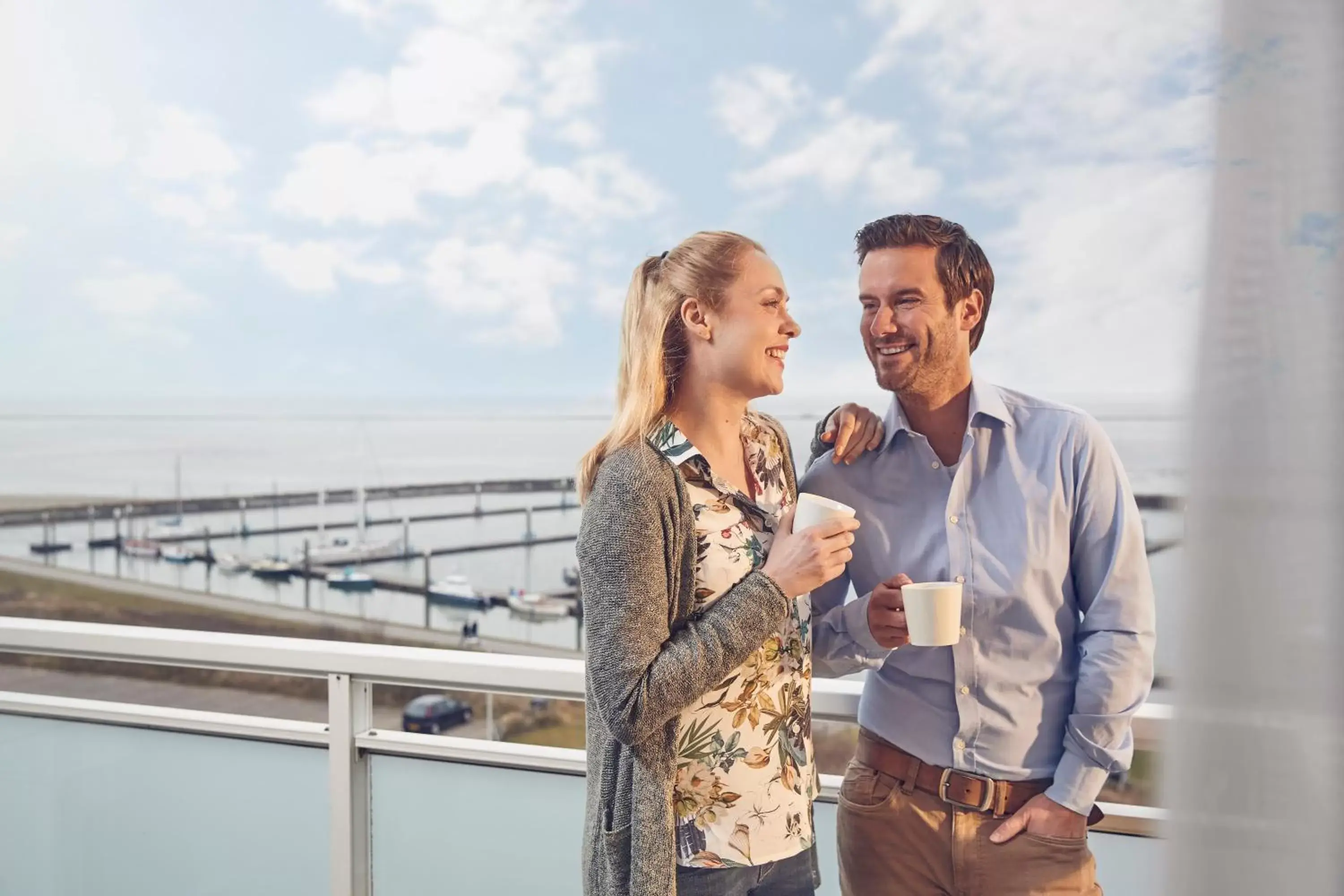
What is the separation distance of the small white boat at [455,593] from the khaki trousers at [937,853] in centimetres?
2671

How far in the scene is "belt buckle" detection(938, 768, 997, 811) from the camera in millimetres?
1114

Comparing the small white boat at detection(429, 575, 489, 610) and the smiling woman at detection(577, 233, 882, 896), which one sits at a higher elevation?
the smiling woman at detection(577, 233, 882, 896)

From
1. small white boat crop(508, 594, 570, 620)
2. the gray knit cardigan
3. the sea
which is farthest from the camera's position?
small white boat crop(508, 594, 570, 620)

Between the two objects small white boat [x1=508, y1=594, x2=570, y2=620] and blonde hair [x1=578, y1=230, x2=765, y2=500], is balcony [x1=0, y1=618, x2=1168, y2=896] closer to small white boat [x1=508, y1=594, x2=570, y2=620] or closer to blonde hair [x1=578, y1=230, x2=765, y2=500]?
blonde hair [x1=578, y1=230, x2=765, y2=500]

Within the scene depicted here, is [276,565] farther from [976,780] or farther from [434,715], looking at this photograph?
[976,780]

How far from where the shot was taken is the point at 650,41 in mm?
24000

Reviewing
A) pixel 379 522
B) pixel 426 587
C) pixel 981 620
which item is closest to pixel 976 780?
pixel 981 620

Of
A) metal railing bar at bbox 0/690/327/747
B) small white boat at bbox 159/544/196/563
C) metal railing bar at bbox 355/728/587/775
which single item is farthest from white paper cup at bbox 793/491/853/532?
small white boat at bbox 159/544/196/563

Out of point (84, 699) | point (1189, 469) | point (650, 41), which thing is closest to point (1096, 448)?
point (1189, 469)

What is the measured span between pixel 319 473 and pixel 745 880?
29389mm

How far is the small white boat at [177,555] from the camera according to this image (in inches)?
1036

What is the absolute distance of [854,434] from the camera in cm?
124

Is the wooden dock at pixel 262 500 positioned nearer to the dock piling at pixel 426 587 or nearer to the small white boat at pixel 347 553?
the small white boat at pixel 347 553

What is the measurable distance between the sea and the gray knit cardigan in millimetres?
22136
